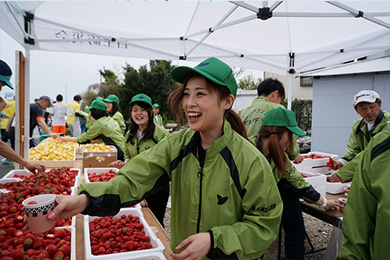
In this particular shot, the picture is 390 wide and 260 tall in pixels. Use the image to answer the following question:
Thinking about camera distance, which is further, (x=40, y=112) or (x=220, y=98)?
(x=40, y=112)

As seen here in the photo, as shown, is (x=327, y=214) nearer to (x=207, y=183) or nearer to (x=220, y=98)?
(x=207, y=183)

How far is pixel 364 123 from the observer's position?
3.75 metres

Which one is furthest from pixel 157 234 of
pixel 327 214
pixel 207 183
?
pixel 327 214

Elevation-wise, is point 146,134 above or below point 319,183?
above

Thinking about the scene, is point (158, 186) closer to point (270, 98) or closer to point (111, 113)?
point (270, 98)

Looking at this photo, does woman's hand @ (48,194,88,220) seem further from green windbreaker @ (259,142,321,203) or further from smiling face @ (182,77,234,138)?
green windbreaker @ (259,142,321,203)

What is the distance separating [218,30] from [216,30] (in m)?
0.06

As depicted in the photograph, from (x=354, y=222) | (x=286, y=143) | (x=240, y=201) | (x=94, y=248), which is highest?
(x=286, y=143)

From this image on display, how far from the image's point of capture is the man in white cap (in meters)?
3.11

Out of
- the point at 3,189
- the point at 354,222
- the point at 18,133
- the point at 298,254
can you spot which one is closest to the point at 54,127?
the point at 18,133

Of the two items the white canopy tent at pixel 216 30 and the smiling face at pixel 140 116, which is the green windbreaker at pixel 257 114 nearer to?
the white canopy tent at pixel 216 30

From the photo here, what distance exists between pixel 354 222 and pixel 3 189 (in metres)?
3.14

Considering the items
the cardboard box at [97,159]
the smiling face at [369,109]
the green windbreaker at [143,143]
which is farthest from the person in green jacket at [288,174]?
the cardboard box at [97,159]

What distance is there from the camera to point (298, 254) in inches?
109
